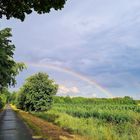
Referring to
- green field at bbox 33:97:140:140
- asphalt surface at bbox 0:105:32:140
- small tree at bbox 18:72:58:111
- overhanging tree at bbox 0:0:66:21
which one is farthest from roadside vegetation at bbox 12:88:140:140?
small tree at bbox 18:72:58:111

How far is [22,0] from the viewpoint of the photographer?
12.0 m

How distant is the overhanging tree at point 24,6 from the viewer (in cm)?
1150

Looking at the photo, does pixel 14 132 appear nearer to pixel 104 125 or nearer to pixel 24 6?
pixel 104 125

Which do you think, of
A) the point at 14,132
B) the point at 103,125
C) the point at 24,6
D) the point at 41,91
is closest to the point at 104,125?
the point at 103,125

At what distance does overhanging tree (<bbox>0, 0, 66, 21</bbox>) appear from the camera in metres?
11.5

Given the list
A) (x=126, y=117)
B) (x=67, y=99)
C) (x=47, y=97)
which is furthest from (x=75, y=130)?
(x=67, y=99)

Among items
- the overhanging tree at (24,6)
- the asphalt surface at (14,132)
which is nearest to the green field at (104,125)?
the asphalt surface at (14,132)

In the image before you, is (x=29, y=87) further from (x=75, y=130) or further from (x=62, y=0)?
(x=62, y=0)

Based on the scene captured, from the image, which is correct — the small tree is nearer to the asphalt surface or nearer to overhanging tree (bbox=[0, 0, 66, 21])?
the asphalt surface

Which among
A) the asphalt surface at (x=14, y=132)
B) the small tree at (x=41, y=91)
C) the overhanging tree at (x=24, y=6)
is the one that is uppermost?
the small tree at (x=41, y=91)

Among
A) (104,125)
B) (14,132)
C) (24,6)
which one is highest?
(24,6)

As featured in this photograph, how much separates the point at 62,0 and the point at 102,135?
28.8 feet

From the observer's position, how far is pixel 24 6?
12055 mm

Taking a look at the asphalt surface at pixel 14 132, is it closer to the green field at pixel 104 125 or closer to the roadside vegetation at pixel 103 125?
the roadside vegetation at pixel 103 125
